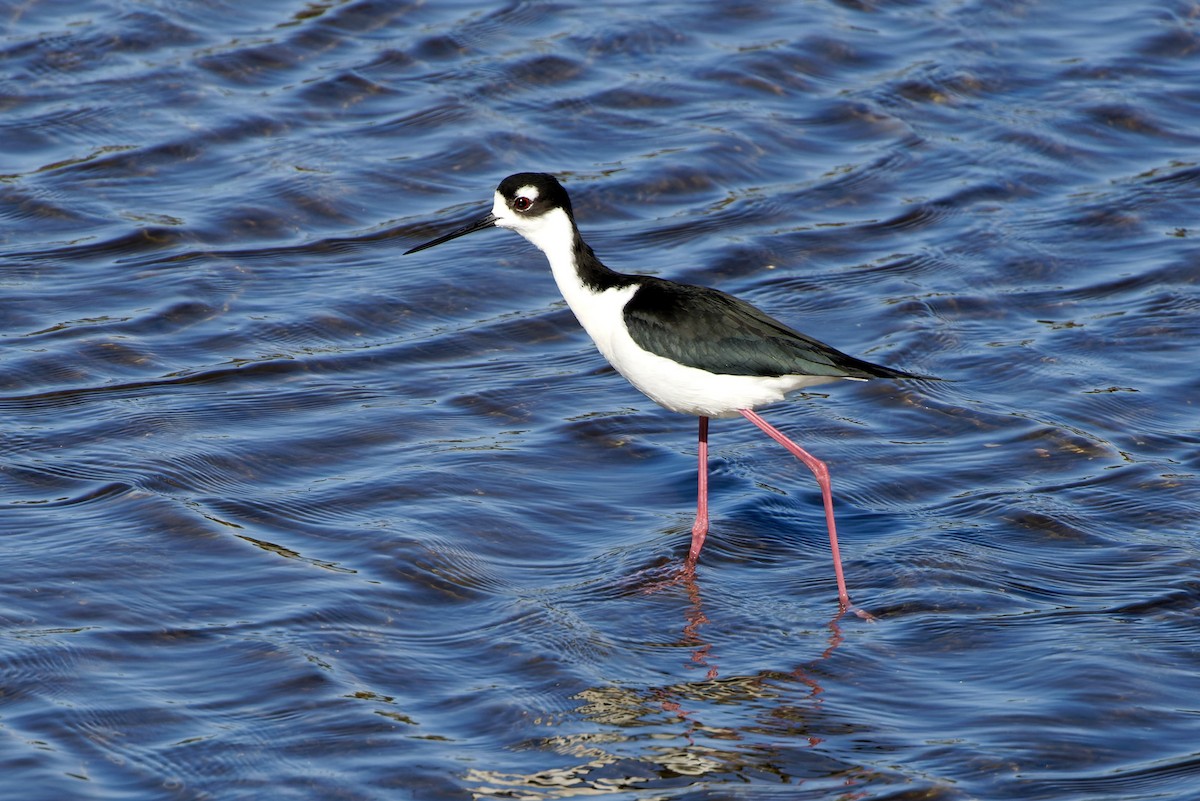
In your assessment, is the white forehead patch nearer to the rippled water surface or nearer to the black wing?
the black wing

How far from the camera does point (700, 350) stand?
253 inches

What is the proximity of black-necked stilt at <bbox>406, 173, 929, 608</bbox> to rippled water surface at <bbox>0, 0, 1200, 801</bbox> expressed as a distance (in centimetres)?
58

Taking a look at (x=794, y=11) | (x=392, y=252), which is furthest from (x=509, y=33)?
(x=392, y=252)

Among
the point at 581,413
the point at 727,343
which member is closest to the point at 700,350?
the point at 727,343

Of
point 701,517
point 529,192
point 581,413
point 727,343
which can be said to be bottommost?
point 701,517

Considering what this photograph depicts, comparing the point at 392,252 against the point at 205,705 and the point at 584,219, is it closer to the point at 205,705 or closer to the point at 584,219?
the point at 584,219

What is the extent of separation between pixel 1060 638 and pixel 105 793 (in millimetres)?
3157

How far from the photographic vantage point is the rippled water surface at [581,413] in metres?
5.33

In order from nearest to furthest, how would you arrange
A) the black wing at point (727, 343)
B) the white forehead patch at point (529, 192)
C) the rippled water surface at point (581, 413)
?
the rippled water surface at point (581, 413) → the black wing at point (727, 343) → the white forehead patch at point (529, 192)

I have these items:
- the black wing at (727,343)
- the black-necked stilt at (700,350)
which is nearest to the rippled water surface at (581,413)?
the black-necked stilt at (700,350)

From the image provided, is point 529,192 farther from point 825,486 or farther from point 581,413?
point 825,486

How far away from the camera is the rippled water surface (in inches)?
210

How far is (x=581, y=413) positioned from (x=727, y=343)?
4.66ft

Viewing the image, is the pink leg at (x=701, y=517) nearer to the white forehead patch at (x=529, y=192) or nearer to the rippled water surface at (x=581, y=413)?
the rippled water surface at (x=581, y=413)
